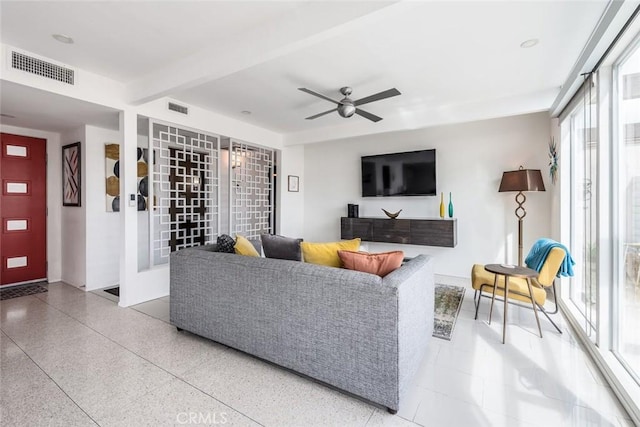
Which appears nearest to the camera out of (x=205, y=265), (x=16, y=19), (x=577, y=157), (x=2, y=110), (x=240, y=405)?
(x=240, y=405)

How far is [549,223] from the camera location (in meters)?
4.00

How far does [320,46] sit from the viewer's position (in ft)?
8.32

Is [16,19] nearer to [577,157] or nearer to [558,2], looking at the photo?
[558,2]

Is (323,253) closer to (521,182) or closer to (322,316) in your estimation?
(322,316)

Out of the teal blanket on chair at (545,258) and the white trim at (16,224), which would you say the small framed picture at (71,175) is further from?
the teal blanket on chair at (545,258)

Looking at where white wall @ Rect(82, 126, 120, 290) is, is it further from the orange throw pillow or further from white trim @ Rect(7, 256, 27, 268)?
the orange throw pillow

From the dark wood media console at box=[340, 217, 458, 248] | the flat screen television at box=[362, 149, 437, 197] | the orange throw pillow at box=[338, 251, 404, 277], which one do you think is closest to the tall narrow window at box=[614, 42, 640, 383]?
the orange throw pillow at box=[338, 251, 404, 277]

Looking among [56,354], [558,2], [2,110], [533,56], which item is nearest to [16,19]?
[2,110]

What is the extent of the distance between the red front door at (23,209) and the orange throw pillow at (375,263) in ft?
16.3

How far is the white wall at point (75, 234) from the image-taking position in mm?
4088

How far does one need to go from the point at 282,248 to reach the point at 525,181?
3257mm

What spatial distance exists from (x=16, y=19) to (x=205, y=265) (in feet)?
7.64

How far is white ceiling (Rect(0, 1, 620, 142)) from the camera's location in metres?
2.05

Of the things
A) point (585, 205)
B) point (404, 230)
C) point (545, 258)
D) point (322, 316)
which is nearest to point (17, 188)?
point (322, 316)
